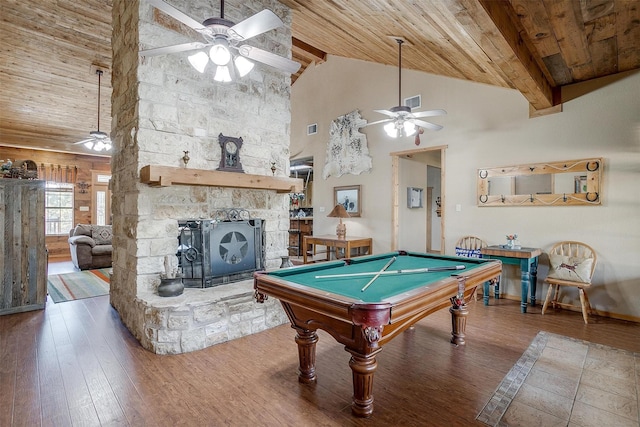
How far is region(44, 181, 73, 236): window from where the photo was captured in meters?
8.51

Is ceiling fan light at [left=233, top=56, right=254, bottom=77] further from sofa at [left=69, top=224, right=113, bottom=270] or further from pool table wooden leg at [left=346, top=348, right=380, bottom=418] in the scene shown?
sofa at [left=69, top=224, right=113, bottom=270]

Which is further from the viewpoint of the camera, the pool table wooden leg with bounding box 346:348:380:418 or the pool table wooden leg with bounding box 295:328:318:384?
the pool table wooden leg with bounding box 295:328:318:384

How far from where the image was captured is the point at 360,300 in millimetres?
1713

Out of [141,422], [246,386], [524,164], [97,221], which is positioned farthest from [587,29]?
[97,221]

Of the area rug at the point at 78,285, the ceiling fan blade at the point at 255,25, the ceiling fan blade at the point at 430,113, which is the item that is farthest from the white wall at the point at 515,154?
the area rug at the point at 78,285

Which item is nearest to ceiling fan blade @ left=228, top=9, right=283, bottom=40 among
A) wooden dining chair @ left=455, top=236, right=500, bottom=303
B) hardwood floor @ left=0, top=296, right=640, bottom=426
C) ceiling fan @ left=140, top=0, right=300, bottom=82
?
ceiling fan @ left=140, top=0, right=300, bottom=82

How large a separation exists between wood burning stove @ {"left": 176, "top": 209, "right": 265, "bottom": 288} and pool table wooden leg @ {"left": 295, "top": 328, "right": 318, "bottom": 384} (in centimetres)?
147

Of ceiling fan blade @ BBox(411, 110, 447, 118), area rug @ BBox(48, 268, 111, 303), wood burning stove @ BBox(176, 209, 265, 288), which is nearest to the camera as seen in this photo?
wood burning stove @ BBox(176, 209, 265, 288)

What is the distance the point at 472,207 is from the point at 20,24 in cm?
640

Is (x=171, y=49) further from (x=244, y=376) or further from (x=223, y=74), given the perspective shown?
(x=244, y=376)

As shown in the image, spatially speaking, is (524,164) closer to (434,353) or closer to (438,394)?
(434,353)

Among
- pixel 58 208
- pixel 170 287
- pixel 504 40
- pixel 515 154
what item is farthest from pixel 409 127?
pixel 58 208

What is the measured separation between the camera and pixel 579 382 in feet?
7.64

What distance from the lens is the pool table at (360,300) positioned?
1658 millimetres
